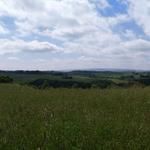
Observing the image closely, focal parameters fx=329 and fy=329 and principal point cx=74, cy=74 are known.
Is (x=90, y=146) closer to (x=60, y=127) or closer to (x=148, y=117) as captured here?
(x=60, y=127)

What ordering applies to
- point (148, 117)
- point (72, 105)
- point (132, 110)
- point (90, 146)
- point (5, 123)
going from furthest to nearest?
point (72, 105) → point (132, 110) → point (148, 117) → point (5, 123) → point (90, 146)

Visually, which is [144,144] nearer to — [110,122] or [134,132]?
A: [134,132]

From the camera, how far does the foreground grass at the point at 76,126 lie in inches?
254

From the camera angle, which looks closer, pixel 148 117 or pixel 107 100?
pixel 148 117

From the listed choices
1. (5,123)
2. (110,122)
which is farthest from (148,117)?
(5,123)

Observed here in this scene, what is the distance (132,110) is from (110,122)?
2371 millimetres

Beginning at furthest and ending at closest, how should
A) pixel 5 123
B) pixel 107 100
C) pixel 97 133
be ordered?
pixel 107 100, pixel 5 123, pixel 97 133

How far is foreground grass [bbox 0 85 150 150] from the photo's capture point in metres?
6.45

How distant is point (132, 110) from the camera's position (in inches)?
410

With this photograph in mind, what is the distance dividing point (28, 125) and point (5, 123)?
65 cm

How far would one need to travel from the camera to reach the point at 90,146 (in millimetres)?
6316

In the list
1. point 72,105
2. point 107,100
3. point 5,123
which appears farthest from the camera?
point 107,100

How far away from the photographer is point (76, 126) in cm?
780

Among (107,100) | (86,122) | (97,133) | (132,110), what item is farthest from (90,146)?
(107,100)
